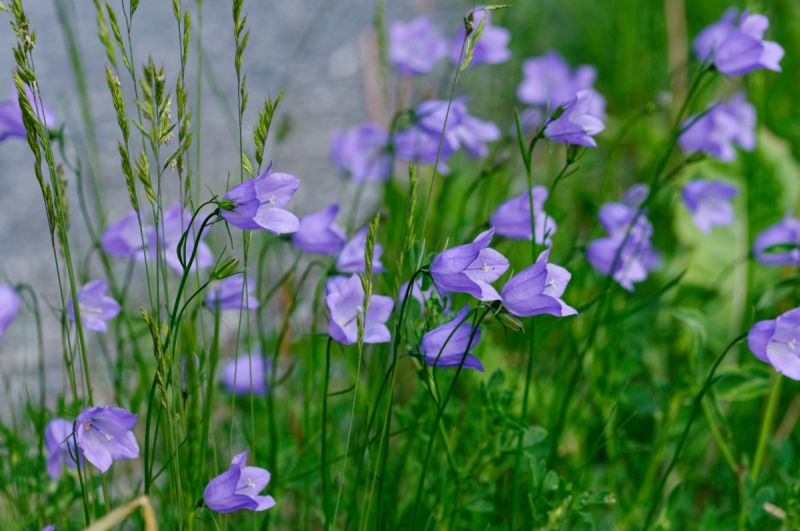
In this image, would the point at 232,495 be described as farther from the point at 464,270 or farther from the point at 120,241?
the point at 120,241

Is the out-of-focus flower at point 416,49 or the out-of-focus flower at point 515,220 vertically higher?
the out-of-focus flower at point 416,49

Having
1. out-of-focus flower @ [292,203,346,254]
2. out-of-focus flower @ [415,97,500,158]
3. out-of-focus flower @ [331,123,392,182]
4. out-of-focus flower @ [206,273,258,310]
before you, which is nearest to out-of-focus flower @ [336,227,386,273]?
out-of-focus flower @ [292,203,346,254]

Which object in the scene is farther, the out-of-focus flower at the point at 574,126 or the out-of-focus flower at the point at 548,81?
the out-of-focus flower at the point at 548,81

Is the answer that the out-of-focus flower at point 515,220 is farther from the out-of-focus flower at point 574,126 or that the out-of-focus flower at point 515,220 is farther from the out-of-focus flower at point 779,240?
the out-of-focus flower at point 779,240

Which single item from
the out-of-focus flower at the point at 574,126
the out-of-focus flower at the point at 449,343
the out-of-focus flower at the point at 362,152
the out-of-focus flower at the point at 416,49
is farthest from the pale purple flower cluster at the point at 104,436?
the out-of-focus flower at the point at 416,49

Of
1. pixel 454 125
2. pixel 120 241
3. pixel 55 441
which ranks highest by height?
pixel 454 125

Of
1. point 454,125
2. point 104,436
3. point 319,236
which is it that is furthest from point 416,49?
point 104,436
